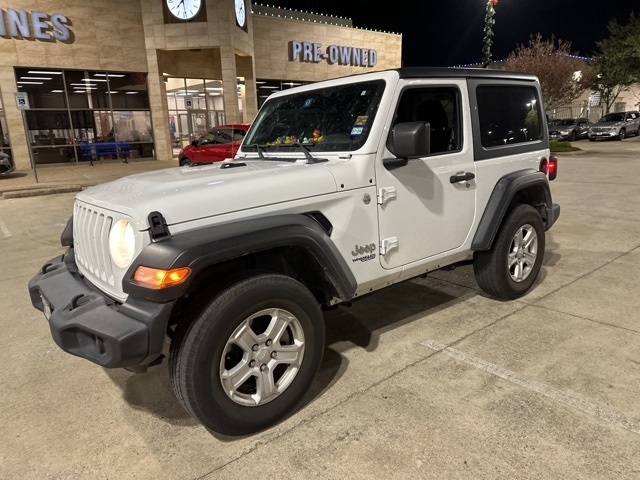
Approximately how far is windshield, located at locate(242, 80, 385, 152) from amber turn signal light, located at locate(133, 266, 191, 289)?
1.45 m

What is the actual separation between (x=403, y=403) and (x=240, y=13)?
23.2m

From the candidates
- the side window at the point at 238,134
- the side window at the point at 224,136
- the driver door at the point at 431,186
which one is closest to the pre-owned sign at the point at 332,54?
the side window at the point at 224,136

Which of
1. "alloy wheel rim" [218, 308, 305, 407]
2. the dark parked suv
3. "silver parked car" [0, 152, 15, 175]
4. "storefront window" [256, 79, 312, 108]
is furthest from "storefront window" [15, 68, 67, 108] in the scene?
the dark parked suv

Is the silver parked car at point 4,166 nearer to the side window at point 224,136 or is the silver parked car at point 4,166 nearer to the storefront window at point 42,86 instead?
the storefront window at point 42,86

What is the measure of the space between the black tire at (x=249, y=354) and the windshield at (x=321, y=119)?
1.16m

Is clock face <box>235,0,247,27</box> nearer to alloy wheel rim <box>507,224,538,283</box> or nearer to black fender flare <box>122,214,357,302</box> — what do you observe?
alloy wheel rim <box>507,224,538,283</box>

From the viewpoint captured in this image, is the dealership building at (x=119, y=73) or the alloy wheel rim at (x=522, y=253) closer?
the alloy wheel rim at (x=522, y=253)

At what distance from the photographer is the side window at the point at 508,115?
380cm

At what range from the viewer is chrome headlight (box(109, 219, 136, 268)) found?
2.37 metres

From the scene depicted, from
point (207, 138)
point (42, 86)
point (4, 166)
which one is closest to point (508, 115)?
point (207, 138)

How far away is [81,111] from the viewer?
20.6 m

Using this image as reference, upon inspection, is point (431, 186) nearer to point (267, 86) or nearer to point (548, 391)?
point (548, 391)

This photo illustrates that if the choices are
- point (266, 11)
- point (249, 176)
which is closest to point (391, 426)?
point (249, 176)

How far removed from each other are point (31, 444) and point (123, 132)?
21.7m
